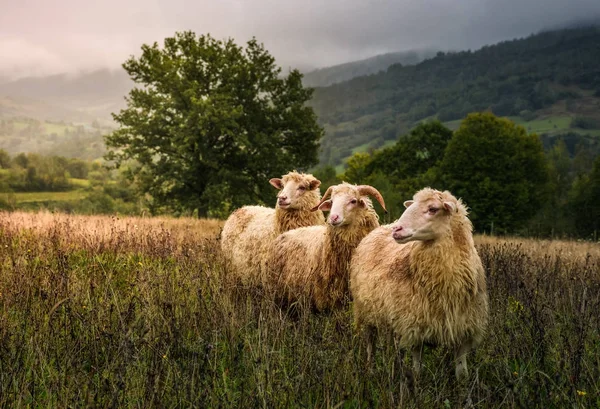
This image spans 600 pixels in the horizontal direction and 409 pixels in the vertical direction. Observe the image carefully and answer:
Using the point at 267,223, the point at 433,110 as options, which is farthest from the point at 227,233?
the point at 433,110

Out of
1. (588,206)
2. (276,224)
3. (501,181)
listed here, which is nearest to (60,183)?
(501,181)

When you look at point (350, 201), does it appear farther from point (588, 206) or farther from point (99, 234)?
point (588, 206)

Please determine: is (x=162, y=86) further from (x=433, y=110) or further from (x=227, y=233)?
(x=433, y=110)

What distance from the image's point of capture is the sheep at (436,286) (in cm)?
423

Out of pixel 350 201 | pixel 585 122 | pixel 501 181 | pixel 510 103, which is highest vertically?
pixel 510 103

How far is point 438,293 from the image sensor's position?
4281 millimetres

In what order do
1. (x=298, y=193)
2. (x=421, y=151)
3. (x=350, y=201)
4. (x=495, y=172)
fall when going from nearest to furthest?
(x=350, y=201), (x=298, y=193), (x=495, y=172), (x=421, y=151)

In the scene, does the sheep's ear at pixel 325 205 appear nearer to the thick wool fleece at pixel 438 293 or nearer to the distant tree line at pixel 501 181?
the thick wool fleece at pixel 438 293

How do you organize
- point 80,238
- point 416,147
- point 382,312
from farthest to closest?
point 416,147 < point 80,238 < point 382,312

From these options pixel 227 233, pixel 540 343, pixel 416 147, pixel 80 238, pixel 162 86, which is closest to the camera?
pixel 540 343

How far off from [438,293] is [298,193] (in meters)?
4.15

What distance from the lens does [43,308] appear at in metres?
4.72

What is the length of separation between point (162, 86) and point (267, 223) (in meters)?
20.4

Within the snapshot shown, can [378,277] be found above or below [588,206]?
above
